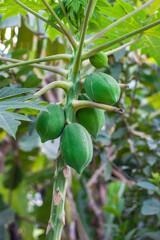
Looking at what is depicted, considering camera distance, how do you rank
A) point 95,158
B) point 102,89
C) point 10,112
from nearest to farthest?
point 10,112 < point 102,89 < point 95,158

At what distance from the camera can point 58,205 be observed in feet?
2.42

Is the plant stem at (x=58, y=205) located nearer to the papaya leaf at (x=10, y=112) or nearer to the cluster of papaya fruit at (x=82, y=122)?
the cluster of papaya fruit at (x=82, y=122)

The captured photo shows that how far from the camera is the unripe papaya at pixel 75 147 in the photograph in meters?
0.72

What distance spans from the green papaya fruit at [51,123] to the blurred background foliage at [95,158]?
0.18 meters

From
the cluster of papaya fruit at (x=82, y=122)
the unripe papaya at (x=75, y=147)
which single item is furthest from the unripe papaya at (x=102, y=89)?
the unripe papaya at (x=75, y=147)

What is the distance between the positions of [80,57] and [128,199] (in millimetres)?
889

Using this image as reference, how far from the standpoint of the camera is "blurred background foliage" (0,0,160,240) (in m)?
1.24

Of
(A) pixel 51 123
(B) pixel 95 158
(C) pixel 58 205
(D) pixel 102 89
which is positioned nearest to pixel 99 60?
(D) pixel 102 89

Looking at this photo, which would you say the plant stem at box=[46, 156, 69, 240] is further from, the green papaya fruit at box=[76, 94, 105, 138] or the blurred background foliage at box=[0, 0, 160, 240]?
A: the blurred background foliage at box=[0, 0, 160, 240]

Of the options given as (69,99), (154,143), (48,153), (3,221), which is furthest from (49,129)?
(3,221)

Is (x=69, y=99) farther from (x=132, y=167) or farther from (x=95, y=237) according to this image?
(x=95, y=237)

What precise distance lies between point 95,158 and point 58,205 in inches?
30.4

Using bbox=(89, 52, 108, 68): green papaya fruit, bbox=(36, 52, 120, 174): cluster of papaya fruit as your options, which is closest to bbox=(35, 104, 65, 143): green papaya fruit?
bbox=(36, 52, 120, 174): cluster of papaya fruit

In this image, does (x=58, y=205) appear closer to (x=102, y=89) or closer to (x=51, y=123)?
(x=51, y=123)
